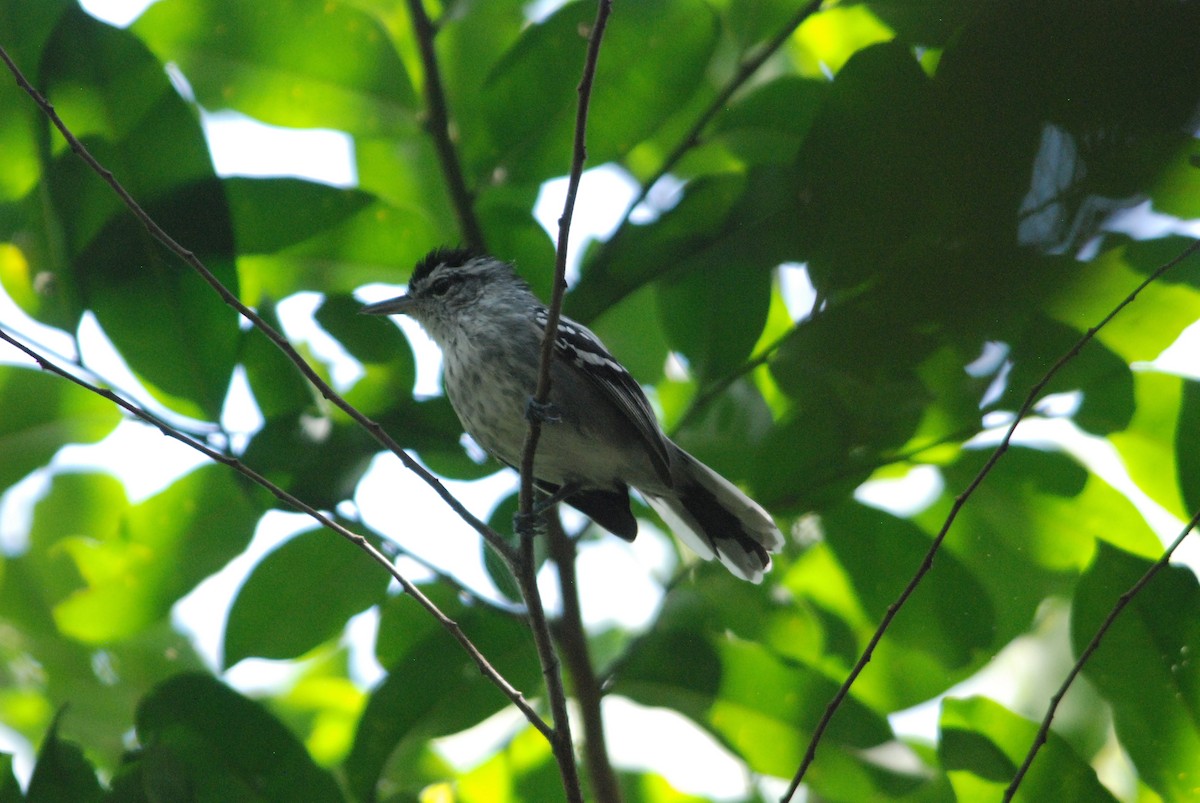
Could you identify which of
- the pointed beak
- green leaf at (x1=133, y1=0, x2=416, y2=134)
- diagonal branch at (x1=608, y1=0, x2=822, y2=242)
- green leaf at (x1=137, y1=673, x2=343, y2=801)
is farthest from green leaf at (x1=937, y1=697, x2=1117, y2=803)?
green leaf at (x1=133, y1=0, x2=416, y2=134)

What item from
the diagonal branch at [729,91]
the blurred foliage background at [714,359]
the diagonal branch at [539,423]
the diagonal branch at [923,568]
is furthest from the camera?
the diagonal branch at [729,91]

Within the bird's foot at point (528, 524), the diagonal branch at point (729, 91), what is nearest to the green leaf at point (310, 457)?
the bird's foot at point (528, 524)

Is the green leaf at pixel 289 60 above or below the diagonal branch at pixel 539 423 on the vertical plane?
above

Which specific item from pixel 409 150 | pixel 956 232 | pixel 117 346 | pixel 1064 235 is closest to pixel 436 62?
pixel 409 150

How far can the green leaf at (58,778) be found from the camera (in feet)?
8.91

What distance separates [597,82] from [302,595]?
1959mm

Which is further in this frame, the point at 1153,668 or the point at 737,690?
the point at 737,690

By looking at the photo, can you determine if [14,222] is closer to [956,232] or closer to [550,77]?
[550,77]

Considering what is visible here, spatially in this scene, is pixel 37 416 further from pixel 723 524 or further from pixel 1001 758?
pixel 1001 758

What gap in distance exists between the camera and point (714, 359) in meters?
3.47

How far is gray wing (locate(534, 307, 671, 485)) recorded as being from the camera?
11.6 feet

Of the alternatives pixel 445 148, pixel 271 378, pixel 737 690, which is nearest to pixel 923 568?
pixel 737 690

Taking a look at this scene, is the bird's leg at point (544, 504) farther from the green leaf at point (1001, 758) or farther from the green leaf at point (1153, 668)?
the green leaf at point (1153, 668)

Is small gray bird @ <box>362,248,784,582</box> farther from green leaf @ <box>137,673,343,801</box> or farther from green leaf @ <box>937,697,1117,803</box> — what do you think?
green leaf @ <box>137,673,343,801</box>
